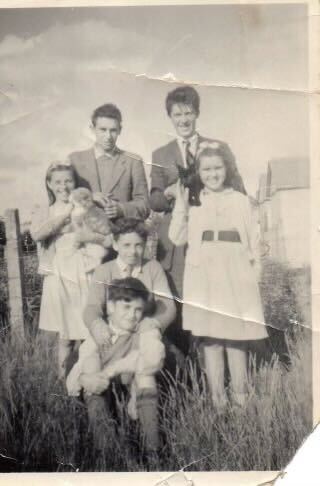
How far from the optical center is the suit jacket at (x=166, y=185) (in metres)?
0.82

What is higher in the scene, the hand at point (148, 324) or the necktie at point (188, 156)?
the necktie at point (188, 156)

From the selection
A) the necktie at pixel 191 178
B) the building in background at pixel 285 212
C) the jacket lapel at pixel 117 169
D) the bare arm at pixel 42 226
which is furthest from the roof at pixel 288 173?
the bare arm at pixel 42 226

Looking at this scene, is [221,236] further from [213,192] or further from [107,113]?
[107,113]

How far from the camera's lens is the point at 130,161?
826mm

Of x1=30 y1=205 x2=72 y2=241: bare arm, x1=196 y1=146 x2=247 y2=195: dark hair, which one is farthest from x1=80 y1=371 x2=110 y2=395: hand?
x1=196 y1=146 x2=247 y2=195: dark hair

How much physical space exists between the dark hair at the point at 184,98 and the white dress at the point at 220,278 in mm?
149

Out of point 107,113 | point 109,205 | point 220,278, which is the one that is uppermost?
point 107,113

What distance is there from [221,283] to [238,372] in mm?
130

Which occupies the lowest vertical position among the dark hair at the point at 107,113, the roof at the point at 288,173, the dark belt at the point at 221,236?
the dark belt at the point at 221,236

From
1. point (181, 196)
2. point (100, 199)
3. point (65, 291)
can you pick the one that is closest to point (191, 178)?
point (181, 196)

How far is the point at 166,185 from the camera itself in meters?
0.83

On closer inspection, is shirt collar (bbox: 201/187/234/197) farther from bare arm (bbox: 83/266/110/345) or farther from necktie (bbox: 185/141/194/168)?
bare arm (bbox: 83/266/110/345)

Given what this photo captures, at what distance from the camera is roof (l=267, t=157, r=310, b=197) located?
0.83 m

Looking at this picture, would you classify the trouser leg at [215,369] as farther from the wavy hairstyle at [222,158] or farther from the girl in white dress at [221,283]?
the wavy hairstyle at [222,158]
